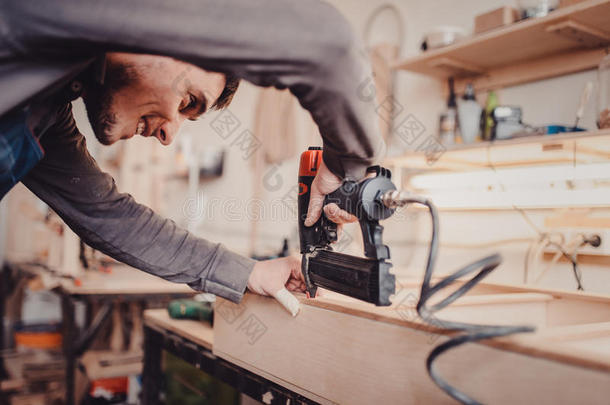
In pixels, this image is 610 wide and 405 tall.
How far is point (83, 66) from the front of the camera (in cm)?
68

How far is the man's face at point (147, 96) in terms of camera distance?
81 cm

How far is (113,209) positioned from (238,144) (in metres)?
2.90

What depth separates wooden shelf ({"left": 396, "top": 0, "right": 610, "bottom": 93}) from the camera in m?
1.39

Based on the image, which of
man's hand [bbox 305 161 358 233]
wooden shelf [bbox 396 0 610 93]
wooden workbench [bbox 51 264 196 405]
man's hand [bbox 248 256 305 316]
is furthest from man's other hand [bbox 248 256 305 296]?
wooden workbench [bbox 51 264 196 405]

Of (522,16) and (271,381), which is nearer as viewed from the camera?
(271,381)

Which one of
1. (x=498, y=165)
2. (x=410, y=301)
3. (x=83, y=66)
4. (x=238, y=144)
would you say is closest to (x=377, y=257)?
(x=410, y=301)

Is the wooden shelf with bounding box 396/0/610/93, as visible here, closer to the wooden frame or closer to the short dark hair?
the wooden frame

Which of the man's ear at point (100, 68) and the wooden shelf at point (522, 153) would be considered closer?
the man's ear at point (100, 68)

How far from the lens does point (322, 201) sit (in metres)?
0.89

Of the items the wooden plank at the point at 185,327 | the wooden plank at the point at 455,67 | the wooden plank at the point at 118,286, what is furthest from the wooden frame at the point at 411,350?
the wooden plank at the point at 118,286

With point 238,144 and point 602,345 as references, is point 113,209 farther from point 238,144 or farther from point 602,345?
point 238,144

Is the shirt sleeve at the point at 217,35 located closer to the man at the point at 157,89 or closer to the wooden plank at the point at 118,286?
the man at the point at 157,89

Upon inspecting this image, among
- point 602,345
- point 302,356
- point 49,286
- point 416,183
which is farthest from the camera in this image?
point 49,286

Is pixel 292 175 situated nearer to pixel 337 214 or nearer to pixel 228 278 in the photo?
pixel 228 278
